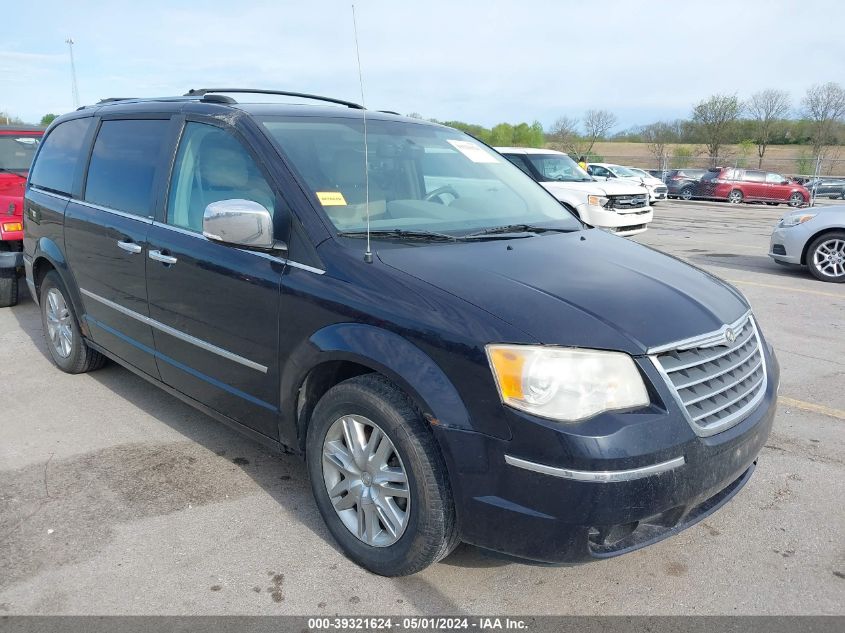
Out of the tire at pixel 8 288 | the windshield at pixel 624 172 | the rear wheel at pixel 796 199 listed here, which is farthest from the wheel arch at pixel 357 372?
the rear wheel at pixel 796 199

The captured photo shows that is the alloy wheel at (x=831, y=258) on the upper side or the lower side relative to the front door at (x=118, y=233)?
lower

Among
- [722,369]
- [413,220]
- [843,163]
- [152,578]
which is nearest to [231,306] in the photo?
[413,220]

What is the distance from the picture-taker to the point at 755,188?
2806 cm

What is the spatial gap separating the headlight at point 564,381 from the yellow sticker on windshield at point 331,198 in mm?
1115

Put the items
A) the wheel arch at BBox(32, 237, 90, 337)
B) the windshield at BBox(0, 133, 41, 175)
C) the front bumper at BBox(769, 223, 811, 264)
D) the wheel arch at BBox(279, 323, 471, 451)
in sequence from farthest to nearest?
1. the front bumper at BBox(769, 223, 811, 264)
2. the windshield at BBox(0, 133, 41, 175)
3. the wheel arch at BBox(32, 237, 90, 337)
4. the wheel arch at BBox(279, 323, 471, 451)

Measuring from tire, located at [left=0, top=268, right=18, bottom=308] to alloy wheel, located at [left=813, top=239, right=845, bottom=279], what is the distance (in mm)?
9771

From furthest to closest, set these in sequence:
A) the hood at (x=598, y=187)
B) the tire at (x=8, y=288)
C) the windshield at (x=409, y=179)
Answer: the hood at (x=598, y=187)
the tire at (x=8, y=288)
the windshield at (x=409, y=179)

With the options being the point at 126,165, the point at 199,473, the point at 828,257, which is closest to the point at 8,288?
the point at 126,165

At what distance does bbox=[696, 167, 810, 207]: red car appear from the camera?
27.9m

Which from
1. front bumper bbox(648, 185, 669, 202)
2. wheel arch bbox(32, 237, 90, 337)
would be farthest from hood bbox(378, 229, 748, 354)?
front bumper bbox(648, 185, 669, 202)

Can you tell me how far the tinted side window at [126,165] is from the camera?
152 inches

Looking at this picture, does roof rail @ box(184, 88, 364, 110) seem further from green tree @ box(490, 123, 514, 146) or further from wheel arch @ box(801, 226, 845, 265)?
green tree @ box(490, 123, 514, 146)

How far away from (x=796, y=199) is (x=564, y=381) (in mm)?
29851

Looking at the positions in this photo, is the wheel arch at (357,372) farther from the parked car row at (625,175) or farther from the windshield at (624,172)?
the windshield at (624,172)
